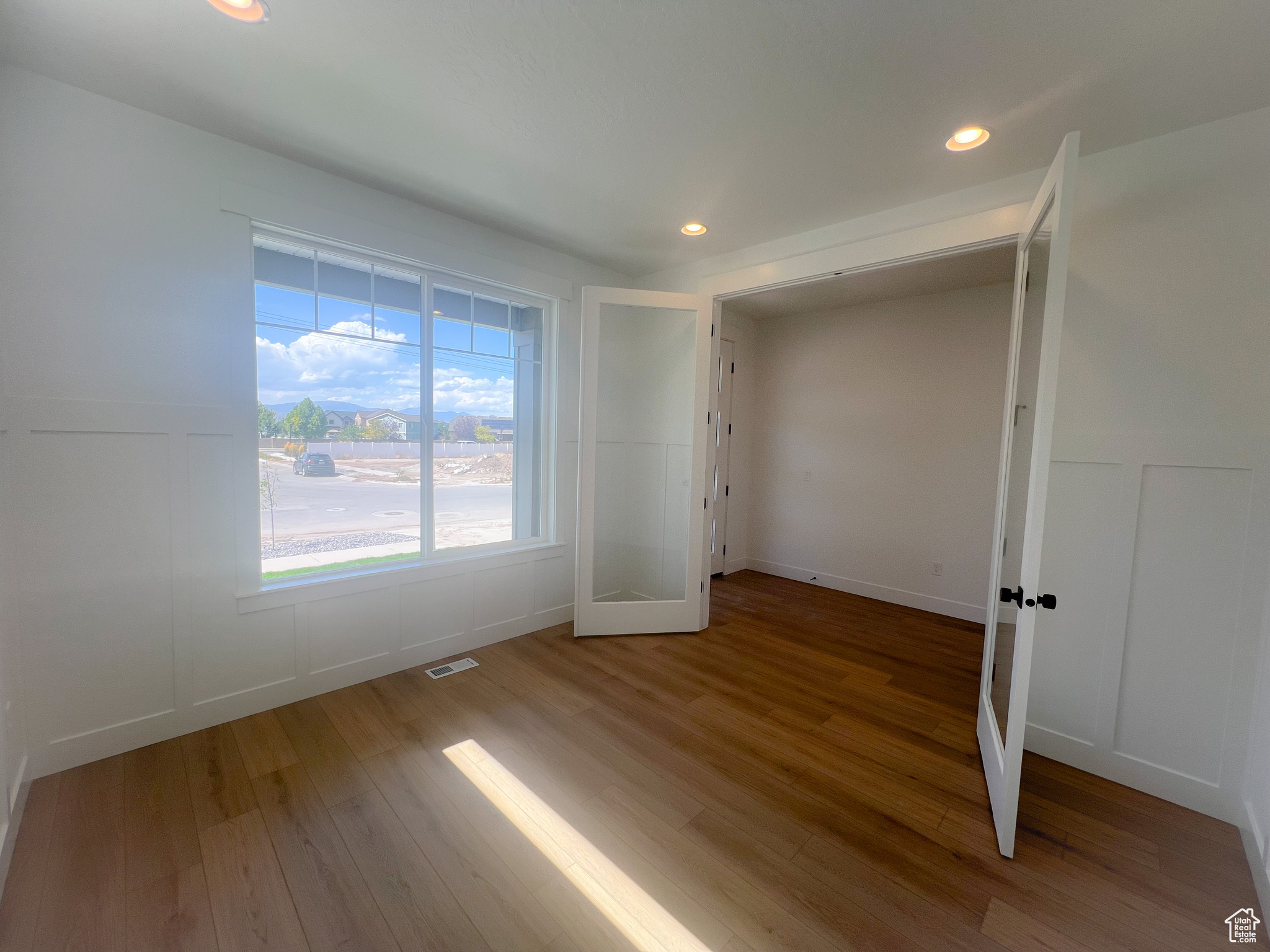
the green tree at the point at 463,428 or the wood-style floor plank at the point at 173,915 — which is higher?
the green tree at the point at 463,428

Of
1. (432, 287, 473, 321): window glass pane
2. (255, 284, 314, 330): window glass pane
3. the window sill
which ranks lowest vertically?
the window sill

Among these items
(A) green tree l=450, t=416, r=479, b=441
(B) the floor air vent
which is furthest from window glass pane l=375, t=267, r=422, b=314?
(B) the floor air vent

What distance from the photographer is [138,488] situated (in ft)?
6.84

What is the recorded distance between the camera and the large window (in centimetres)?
253

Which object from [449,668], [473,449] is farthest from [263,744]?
[473,449]

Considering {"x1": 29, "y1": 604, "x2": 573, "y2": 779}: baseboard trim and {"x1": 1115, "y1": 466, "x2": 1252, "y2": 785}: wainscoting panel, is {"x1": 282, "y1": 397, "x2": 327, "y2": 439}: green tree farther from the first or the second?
{"x1": 1115, "y1": 466, "x2": 1252, "y2": 785}: wainscoting panel

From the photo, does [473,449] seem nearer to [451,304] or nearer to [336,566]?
[451,304]

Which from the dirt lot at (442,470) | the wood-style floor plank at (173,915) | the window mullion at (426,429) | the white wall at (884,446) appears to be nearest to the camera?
the wood-style floor plank at (173,915)

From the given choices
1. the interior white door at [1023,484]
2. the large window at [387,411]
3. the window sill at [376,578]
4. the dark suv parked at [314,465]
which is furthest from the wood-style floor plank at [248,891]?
the interior white door at [1023,484]

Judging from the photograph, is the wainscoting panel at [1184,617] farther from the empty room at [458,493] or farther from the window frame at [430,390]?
the window frame at [430,390]

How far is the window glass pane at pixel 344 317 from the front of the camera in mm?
2639

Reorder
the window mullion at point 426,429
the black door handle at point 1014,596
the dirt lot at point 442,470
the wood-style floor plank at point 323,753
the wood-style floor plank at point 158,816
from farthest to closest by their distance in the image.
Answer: the window mullion at point 426,429
the dirt lot at point 442,470
the wood-style floor plank at point 323,753
the black door handle at point 1014,596
the wood-style floor plank at point 158,816

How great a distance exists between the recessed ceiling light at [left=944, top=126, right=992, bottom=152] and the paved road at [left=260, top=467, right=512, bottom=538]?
3070mm

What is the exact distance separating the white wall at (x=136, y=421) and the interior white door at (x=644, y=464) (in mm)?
1534
